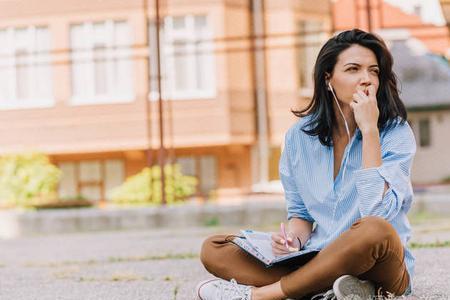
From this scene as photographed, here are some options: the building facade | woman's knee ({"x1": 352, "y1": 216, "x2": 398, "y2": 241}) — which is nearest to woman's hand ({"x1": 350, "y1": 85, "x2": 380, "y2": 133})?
woman's knee ({"x1": 352, "y1": 216, "x2": 398, "y2": 241})

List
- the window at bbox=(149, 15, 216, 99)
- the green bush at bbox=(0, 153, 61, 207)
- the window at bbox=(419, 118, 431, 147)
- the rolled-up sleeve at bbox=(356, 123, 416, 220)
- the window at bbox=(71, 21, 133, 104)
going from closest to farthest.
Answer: the rolled-up sleeve at bbox=(356, 123, 416, 220)
the green bush at bbox=(0, 153, 61, 207)
the window at bbox=(149, 15, 216, 99)
the window at bbox=(71, 21, 133, 104)
the window at bbox=(419, 118, 431, 147)

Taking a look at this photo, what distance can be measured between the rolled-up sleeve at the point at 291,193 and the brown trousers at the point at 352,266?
0.23 m

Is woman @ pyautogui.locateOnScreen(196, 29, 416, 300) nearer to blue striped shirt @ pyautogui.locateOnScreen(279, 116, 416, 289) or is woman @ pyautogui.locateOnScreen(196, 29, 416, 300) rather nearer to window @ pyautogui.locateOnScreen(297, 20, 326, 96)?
blue striped shirt @ pyautogui.locateOnScreen(279, 116, 416, 289)

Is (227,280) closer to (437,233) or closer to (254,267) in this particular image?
(254,267)

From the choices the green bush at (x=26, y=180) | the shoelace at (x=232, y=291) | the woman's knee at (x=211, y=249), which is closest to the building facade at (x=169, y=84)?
the green bush at (x=26, y=180)

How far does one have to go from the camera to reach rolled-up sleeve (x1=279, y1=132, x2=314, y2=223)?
11.8ft

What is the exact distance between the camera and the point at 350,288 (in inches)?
122

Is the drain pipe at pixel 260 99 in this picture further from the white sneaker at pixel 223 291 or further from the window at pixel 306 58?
the white sneaker at pixel 223 291

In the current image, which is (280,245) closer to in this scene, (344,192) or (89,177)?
(344,192)

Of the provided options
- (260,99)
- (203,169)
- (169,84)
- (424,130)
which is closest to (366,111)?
(169,84)

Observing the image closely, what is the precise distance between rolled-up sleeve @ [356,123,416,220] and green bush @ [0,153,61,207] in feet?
44.1

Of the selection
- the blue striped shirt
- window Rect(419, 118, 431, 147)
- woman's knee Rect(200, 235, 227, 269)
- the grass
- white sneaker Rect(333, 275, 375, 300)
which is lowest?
window Rect(419, 118, 431, 147)

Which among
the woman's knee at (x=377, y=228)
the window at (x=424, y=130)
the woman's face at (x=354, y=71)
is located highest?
the woman's face at (x=354, y=71)

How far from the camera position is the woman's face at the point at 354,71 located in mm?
3330
